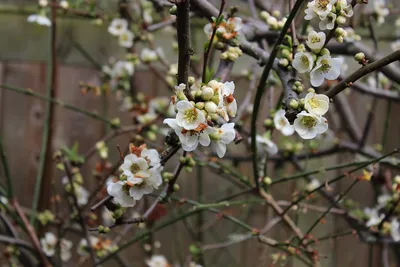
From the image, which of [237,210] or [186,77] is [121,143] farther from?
[186,77]

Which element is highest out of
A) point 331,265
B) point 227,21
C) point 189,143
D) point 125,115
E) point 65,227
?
point 227,21

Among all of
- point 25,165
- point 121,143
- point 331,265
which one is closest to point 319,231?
point 331,265

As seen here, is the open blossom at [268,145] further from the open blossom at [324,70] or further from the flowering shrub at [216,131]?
the open blossom at [324,70]

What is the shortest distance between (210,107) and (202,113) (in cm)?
1

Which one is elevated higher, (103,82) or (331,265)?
(103,82)

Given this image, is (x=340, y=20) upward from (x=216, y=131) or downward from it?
upward

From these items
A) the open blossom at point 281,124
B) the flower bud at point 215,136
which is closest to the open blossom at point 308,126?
the flower bud at point 215,136

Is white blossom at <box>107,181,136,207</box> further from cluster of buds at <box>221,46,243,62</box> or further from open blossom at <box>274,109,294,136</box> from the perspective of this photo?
open blossom at <box>274,109,294,136</box>

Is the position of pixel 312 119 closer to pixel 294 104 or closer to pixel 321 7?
pixel 294 104

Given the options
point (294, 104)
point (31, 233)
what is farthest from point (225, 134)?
point (31, 233)

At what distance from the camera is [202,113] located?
0.65m

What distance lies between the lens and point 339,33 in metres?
0.77

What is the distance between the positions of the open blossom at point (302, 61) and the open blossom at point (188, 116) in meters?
0.20

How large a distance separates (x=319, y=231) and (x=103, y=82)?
1.03 m
